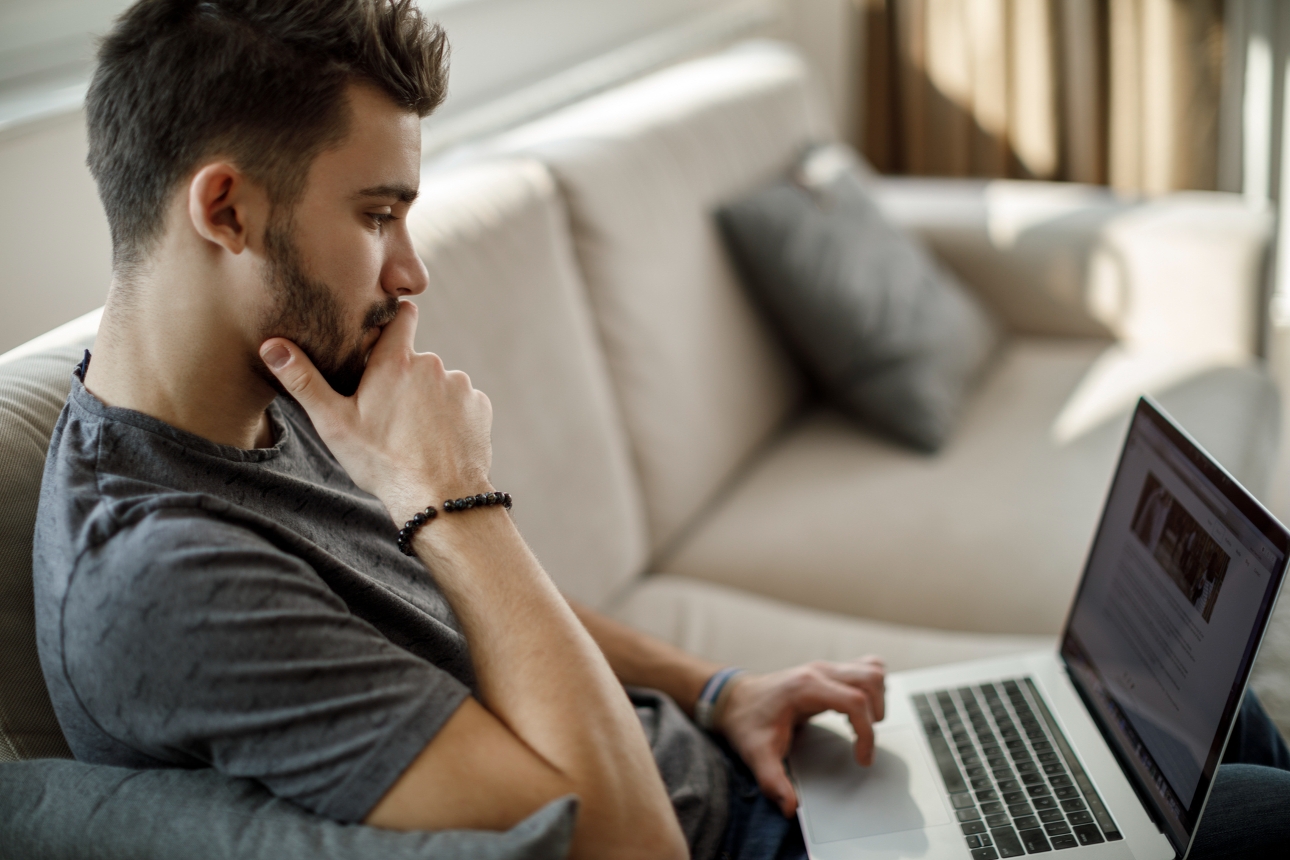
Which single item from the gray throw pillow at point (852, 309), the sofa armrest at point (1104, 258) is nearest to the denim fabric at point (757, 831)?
the gray throw pillow at point (852, 309)

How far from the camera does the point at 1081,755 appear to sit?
3.31 feet

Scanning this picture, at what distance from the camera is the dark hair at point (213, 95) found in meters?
0.81

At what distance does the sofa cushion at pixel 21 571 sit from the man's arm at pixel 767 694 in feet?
1.74

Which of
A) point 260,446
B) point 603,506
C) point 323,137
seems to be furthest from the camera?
point 603,506

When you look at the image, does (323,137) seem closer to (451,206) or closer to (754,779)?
(451,206)

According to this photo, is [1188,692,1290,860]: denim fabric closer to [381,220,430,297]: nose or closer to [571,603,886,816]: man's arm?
[571,603,886,816]: man's arm

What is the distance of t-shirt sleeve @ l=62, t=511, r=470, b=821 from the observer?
2.28 feet

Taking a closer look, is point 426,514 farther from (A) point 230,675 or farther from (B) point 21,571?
(B) point 21,571

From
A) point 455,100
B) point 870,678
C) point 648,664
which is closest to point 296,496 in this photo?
point 648,664

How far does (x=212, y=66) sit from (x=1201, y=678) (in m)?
0.91

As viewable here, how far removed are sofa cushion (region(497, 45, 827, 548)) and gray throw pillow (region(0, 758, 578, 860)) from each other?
3.41ft

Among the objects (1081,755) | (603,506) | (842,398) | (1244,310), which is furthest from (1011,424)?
(1081,755)

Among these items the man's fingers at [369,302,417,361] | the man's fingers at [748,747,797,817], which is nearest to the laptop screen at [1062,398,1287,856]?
the man's fingers at [748,747,797,817]

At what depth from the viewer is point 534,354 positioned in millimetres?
1463
